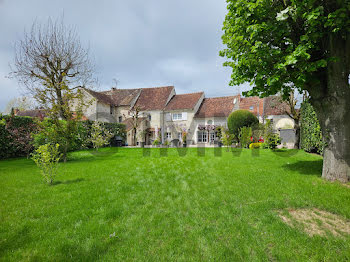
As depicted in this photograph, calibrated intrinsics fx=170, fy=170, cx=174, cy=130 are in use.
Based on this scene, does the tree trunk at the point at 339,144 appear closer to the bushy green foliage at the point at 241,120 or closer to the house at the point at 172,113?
the bushy green foliage at the point at 241,120

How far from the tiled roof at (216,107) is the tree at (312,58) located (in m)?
19.5

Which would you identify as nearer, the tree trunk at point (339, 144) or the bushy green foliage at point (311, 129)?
the tree trunk at point (339, 144)

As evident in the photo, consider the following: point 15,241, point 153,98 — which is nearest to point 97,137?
point 15,241

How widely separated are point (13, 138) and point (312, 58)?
1684 centimetres

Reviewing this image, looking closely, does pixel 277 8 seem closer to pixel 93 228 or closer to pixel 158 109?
pixel 93 228

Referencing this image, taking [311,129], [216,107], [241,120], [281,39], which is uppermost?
[216,107]

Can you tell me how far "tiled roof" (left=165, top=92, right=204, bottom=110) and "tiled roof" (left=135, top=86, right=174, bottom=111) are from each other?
118 cm

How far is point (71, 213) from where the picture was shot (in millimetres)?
3410

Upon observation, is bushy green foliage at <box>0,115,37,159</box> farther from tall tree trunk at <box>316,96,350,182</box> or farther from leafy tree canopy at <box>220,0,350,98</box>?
tall tree trunk at <box>316,96,350,182</box>

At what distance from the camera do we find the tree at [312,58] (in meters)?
4.44

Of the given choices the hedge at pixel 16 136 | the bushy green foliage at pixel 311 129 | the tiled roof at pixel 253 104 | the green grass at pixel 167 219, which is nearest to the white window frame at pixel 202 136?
the tiled roof at pixel 253 104

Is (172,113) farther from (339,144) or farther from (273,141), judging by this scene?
(339,144)

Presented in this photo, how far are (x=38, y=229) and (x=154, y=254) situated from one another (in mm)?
2109

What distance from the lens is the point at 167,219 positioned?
314 cm
